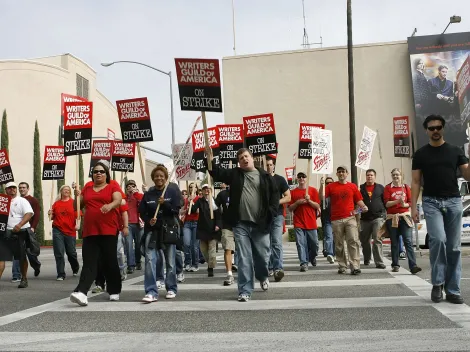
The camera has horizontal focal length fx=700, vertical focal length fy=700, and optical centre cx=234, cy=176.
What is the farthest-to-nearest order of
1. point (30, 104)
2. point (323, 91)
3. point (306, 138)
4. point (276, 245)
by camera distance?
point (30, 104)
point (323, 91)
point (306, 138)
point (276, 245)

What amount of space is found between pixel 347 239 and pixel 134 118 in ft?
18.8

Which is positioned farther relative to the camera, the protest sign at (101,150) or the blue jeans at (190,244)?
the protest sign at (101,150)

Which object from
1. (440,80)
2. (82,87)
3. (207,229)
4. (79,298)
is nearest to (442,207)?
(79,298)

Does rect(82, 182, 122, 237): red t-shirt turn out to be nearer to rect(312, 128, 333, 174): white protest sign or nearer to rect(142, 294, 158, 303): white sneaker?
rect(142, 294, 158, 303): white sneaker

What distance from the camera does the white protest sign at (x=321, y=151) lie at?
52.0 feet

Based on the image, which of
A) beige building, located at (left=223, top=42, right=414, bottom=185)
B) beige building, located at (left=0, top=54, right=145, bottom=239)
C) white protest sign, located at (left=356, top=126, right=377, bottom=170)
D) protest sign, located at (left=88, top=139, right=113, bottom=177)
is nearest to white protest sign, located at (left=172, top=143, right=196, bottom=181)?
protest sign, located at (left=88, top=139, right=113, bottom=177)

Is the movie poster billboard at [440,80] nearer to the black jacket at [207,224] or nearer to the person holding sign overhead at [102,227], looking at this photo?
the black jacket at [207,224]

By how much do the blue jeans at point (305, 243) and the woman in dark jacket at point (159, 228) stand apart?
405 centimetres

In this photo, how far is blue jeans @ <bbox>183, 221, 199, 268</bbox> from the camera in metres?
13.7

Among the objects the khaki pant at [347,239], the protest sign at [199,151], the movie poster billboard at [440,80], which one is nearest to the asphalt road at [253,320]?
the khaki pant at [347,239]

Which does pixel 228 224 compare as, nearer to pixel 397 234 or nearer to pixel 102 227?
pixel 102 227

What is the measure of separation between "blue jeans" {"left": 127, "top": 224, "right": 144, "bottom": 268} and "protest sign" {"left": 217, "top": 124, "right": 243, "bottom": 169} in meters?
3.23

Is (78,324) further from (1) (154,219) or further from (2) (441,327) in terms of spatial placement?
(2) (441,327)

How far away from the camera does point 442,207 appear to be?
714 centimetres
